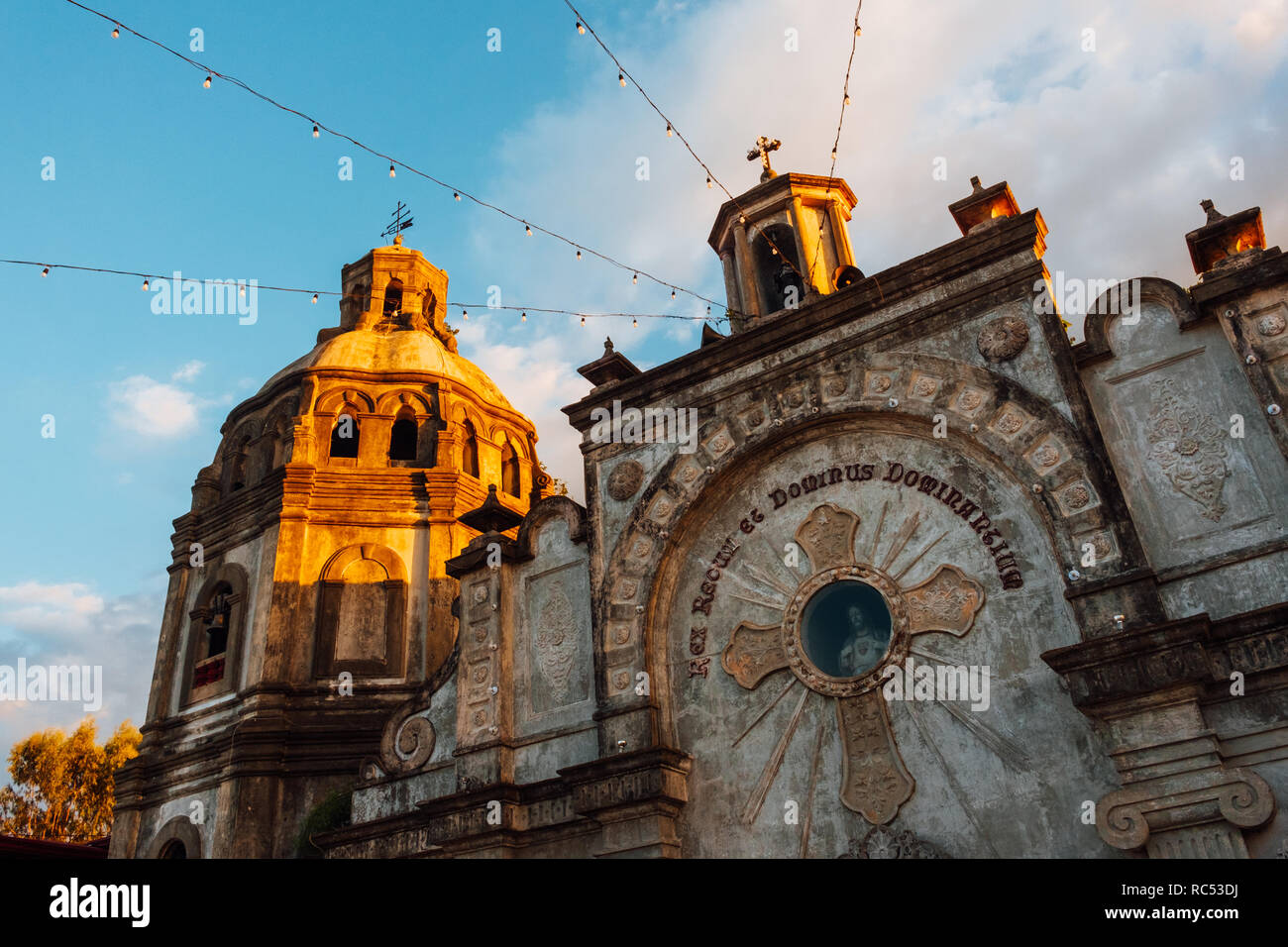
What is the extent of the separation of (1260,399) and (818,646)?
499 centimetres

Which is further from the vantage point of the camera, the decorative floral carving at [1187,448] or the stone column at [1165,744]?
the decorative floral carving at [1187,448]

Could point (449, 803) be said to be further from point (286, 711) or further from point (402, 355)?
point (402, 355)

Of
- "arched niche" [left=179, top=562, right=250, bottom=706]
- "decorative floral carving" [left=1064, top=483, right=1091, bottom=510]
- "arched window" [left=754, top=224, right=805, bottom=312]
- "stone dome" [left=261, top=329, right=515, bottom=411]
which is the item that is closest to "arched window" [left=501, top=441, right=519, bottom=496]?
Result: "stone dome" [left=261, top=329, right=515, bottom=411]

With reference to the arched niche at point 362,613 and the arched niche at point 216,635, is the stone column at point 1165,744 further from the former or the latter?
the arched niche at point 216,635

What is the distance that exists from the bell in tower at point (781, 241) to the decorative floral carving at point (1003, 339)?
3908 millimetres

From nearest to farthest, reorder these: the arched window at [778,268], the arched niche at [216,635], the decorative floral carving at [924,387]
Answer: the decorative floral carving at [924,387] < the arched window at [778,268] < the arched niche at [216,635]

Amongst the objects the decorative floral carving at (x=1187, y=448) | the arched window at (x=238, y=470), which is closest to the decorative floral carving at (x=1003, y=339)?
the decorative floral carving at (x=1187, y=448)

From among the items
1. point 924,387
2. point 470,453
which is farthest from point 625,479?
point 470,453

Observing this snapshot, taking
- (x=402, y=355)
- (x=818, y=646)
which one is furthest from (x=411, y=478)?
(x=818, y=646)

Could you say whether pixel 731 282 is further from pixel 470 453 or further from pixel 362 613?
pixel 362 613

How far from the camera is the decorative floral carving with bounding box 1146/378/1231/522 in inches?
369

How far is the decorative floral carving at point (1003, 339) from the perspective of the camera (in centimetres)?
1070

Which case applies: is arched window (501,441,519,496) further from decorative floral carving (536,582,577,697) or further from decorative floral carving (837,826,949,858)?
decorative floral carving (837,826,949,858)

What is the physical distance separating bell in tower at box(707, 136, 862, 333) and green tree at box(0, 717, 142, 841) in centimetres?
2695
